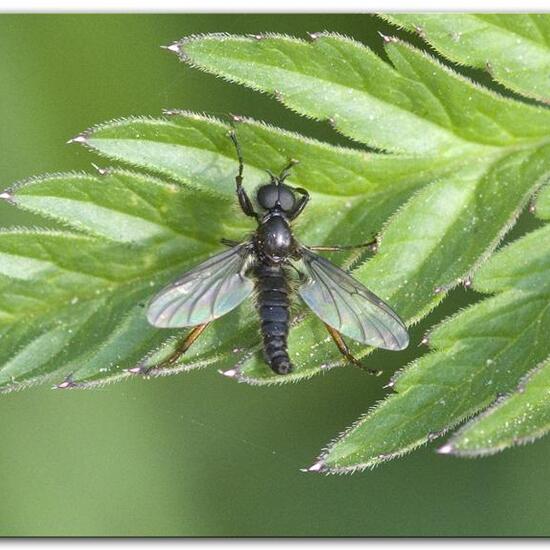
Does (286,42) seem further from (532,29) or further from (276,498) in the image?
(276,498)

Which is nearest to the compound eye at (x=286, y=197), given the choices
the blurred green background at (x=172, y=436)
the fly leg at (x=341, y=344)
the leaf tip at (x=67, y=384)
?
the fly leg at (x=341, y=344)

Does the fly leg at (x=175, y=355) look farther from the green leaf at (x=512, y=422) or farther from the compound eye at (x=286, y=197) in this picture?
the green leaf at (x=512, y=422)

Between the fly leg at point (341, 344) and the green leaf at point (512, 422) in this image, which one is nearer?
the green leaf at point (512, 422)

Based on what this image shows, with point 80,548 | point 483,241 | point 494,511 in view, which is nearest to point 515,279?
point 483,241

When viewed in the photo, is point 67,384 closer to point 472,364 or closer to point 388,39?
point 472,364

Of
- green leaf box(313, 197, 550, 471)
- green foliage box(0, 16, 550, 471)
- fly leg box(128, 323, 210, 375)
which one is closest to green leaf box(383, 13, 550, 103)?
green foliage box(0, 16, 550, 471)

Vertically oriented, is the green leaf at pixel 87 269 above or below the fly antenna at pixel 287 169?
below

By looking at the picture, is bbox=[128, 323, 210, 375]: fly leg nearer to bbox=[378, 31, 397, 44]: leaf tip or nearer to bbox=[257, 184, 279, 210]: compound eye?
bbox=[257, 184, 279, 210]: compound eye
